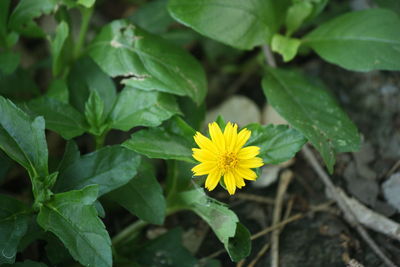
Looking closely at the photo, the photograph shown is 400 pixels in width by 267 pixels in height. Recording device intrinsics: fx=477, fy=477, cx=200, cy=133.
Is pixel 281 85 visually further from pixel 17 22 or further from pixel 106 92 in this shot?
pixel 17 22

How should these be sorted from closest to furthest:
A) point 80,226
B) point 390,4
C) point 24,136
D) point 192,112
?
point 80,226
point 24,136
point 192,112
point 390,4

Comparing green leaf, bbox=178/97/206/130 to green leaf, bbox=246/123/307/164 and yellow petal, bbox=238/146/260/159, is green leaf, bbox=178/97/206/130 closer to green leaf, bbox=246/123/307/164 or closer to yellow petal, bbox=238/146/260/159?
green leaf, bbox=246/123/307/164

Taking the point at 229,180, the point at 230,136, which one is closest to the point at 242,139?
the point at 230,136

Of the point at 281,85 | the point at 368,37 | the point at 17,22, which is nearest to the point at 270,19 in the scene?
the point at 281,85

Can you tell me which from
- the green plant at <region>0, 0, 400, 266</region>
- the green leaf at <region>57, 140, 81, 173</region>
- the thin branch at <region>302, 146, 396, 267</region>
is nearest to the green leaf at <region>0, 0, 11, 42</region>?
the green plant at <region>0, 0, 400, 266</region>

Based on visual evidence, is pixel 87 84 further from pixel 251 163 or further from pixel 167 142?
pixel 251 163

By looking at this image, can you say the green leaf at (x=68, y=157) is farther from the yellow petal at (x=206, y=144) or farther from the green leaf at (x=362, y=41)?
the green leaf at (x=362, y=41)
